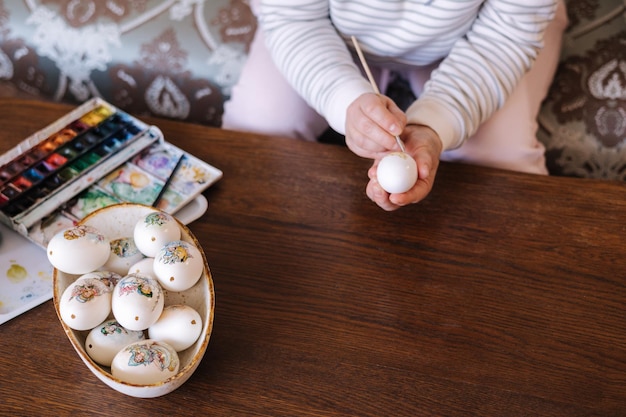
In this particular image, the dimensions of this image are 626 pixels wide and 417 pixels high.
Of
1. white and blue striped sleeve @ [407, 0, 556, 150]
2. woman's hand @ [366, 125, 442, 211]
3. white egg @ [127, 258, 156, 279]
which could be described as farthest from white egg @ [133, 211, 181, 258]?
white and blue striped sleeve @ [407, 0, 556, 150]

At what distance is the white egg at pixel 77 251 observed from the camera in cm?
54

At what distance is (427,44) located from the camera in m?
0.87

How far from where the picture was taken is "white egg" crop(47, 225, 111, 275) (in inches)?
21.4

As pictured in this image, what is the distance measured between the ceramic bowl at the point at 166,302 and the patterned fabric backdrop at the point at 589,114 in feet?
2.16

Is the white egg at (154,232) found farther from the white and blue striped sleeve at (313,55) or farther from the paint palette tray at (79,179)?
the white and blue striped sleeve at (313,55)

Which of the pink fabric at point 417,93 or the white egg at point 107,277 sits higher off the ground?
the white egg at point 107,277

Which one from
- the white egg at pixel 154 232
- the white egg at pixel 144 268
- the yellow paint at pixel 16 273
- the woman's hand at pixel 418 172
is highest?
the white egg at pixel 154 232

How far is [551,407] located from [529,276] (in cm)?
14

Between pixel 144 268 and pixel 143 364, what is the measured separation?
0.30 ft

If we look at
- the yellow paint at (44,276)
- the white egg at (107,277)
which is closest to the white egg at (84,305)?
the white egg at (107,277)

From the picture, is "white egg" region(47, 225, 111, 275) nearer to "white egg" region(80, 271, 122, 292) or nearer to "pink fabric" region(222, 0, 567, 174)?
"white egg" region(80, 271, 122, 292)

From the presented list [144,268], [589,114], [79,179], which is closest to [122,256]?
[144,268]

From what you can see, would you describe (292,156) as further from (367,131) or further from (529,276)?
(529,276)

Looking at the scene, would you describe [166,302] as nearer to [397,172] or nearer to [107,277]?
[107,277]
